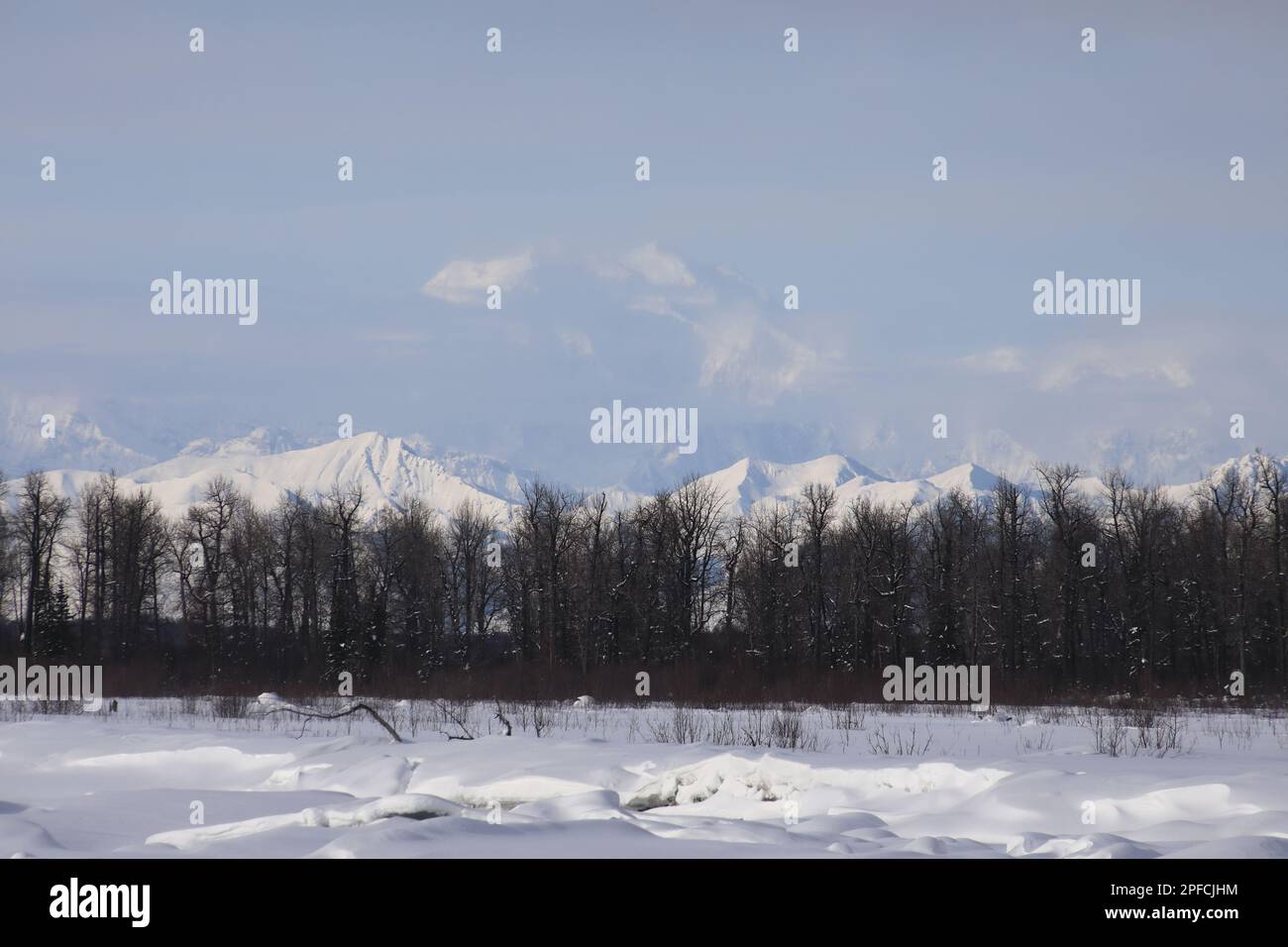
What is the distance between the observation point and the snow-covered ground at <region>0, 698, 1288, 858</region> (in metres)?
11.4

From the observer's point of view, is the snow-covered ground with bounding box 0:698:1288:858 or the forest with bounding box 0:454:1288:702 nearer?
the snow-covered ground with bounding box 0:698:1288:858

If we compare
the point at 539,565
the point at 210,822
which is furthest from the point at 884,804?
the point at 539,565

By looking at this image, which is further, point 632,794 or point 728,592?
point 728,592

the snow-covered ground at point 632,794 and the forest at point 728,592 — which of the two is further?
the forest at point 728,592

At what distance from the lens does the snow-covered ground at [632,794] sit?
1137cm

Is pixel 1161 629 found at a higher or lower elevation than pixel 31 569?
lower

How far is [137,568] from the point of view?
76500 mm

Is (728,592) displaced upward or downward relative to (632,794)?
upward

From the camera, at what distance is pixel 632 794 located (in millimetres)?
16172
